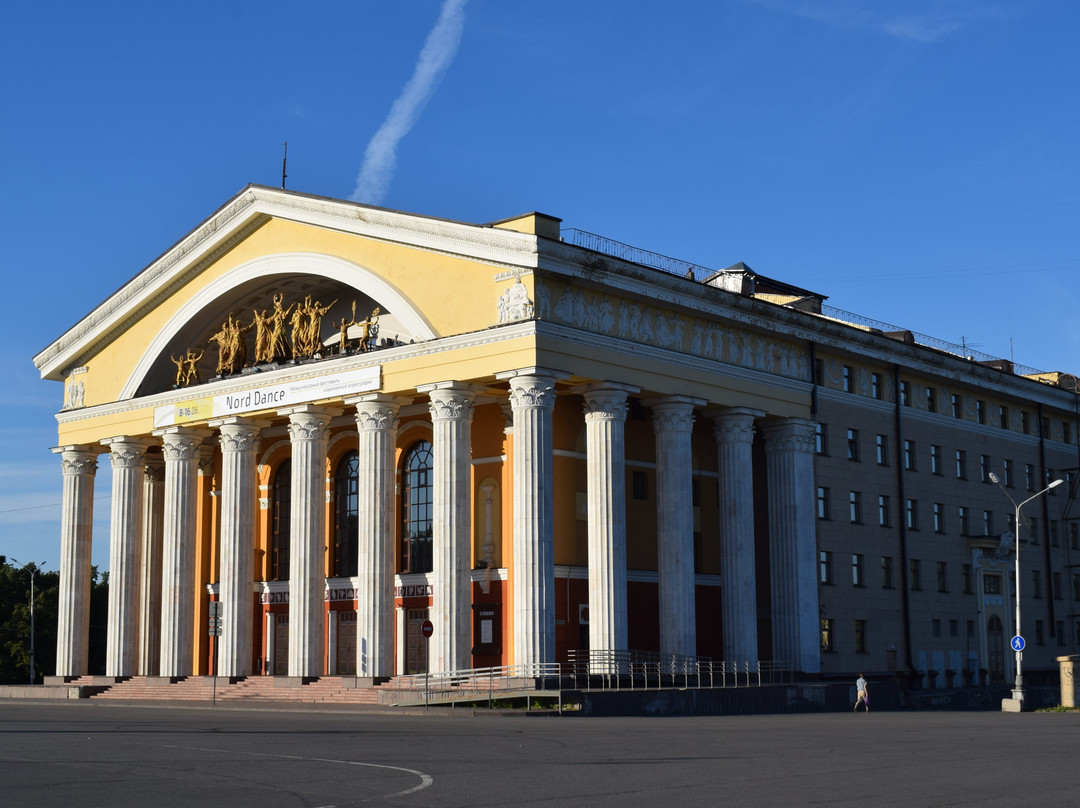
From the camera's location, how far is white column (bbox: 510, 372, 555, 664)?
120ft

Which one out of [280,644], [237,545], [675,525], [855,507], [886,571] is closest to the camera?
[675,525]

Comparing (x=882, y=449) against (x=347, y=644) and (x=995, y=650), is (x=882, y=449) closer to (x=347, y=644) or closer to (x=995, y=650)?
(x=995, y=650)

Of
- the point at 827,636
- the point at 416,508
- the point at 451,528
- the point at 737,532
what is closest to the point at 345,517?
the point at 416,508

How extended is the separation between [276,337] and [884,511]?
22.6m

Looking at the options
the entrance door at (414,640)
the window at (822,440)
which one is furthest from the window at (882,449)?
the entrance door at (414,640)

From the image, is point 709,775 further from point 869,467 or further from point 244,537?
point 869,467

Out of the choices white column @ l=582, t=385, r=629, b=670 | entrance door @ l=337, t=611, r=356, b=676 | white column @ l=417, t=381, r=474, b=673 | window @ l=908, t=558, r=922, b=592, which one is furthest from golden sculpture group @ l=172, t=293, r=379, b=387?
window @ l=908, t=558, r=922, b=592

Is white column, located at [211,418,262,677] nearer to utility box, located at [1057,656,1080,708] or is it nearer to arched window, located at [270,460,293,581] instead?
arched window, located at [270,460,293,581]

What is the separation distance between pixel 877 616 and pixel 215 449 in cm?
2447

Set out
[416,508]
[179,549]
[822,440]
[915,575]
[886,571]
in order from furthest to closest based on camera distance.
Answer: [915,575], [886,571], [822,440], [179,549], [416,508]

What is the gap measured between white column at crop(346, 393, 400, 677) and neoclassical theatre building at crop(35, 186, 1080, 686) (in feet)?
0.28

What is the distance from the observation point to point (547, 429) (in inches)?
1485

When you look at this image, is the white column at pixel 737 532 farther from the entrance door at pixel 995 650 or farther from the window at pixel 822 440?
the entrance door at pixel 995 650

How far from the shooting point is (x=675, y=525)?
134ft
